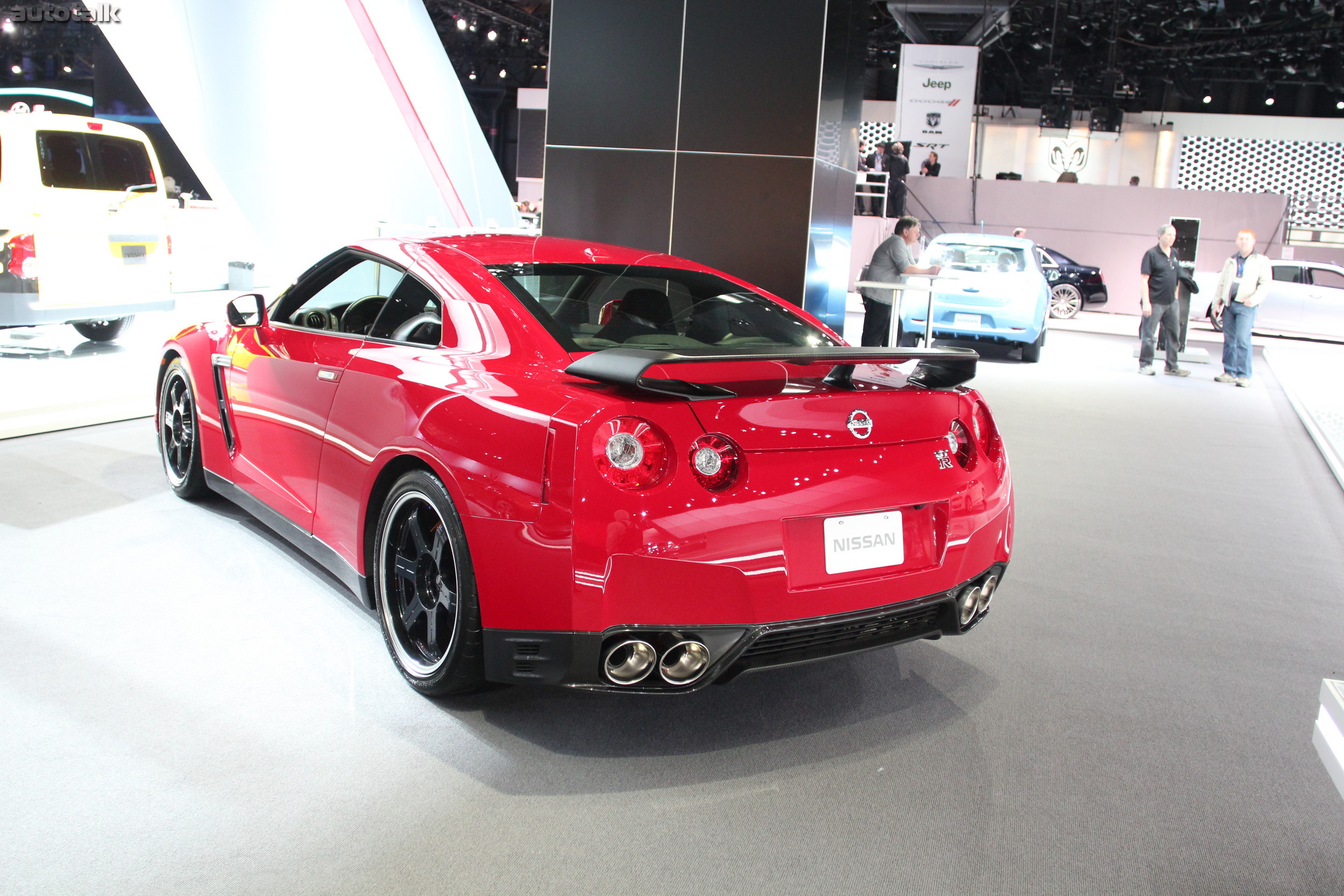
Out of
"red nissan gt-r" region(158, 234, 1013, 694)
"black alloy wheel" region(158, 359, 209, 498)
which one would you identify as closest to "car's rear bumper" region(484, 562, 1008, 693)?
"red nissan gt-r" region(158, 234, 1013, 694)

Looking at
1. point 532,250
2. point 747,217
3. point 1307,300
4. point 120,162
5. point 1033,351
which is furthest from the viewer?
point 1307,300

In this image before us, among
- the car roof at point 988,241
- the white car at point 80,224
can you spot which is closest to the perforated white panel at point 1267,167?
the car roof at point 988,241

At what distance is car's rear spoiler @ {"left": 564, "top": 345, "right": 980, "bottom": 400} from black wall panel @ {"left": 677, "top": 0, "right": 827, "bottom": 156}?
550 centimetres

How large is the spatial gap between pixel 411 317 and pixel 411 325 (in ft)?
0.09

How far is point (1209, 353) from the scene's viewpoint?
14.5 meters

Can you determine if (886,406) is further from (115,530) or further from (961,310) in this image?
(961,310)

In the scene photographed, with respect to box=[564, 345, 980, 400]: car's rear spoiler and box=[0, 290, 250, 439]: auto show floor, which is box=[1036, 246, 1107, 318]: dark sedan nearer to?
box=[0, 290, 250, 439]: auto show floor

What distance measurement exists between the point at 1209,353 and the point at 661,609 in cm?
1447

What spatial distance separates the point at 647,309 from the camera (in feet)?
10.0

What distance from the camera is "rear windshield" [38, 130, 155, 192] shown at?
653 cm

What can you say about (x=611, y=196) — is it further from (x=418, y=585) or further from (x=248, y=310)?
(x=418, y=585)

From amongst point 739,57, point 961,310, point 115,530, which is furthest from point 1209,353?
point 115,530

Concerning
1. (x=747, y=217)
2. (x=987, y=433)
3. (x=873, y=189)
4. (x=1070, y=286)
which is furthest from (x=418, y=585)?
(x=873, y=189)

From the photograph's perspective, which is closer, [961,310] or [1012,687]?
Result: [1012,687]
